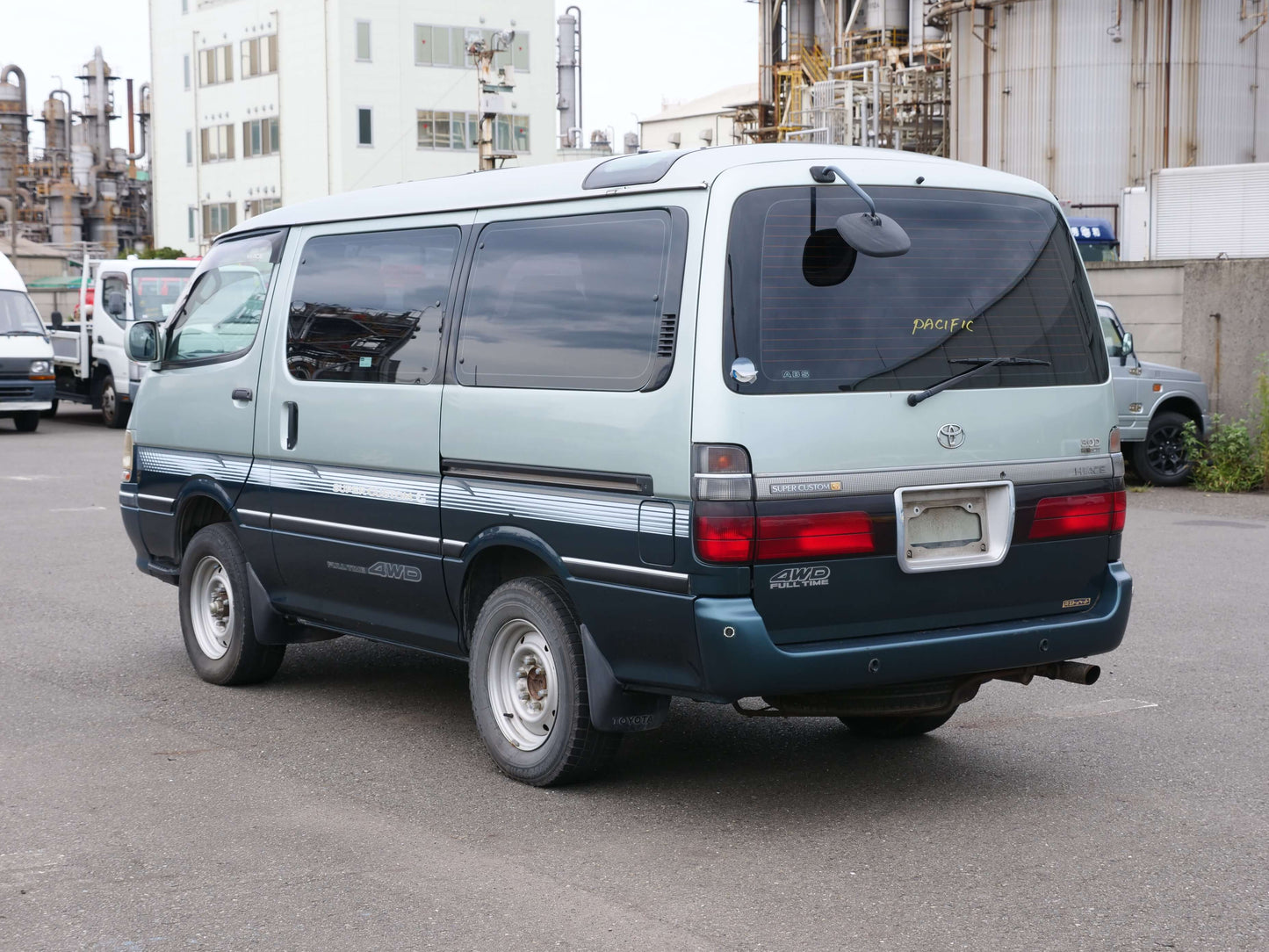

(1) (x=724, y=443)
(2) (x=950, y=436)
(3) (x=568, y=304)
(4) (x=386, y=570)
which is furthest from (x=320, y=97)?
(1) (x=724, y=443)

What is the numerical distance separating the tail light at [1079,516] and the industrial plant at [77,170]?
249 ft

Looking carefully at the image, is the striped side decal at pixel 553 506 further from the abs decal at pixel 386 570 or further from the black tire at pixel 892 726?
the black tire at pixel 892 726

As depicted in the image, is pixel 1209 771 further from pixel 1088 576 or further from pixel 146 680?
pixel 146 680

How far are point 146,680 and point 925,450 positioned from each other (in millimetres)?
4258

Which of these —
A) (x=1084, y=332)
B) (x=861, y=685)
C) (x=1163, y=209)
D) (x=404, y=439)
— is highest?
A: (x=1163, y=209)

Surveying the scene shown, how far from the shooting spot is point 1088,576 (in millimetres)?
5574

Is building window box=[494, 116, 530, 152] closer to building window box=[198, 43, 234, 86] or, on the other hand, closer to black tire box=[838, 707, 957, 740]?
building window box=[198, 43, 234, 86]

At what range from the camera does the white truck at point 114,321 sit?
24.4 metres

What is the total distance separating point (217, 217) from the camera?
6831cm

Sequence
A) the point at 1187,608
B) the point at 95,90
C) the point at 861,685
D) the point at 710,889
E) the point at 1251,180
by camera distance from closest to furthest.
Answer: the point at 710,889 < the point at 861,685 < the point at 1187,608 < the point at 1251,180 < the point at 95,90

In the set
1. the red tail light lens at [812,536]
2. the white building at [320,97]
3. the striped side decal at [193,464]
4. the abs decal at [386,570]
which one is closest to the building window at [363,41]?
the white building at [320,97]

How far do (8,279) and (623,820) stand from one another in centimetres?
2267

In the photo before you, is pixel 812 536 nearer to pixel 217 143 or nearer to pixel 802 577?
pixel 802 577

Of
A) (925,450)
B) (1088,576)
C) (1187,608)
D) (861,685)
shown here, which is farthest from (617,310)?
(1187,608)
